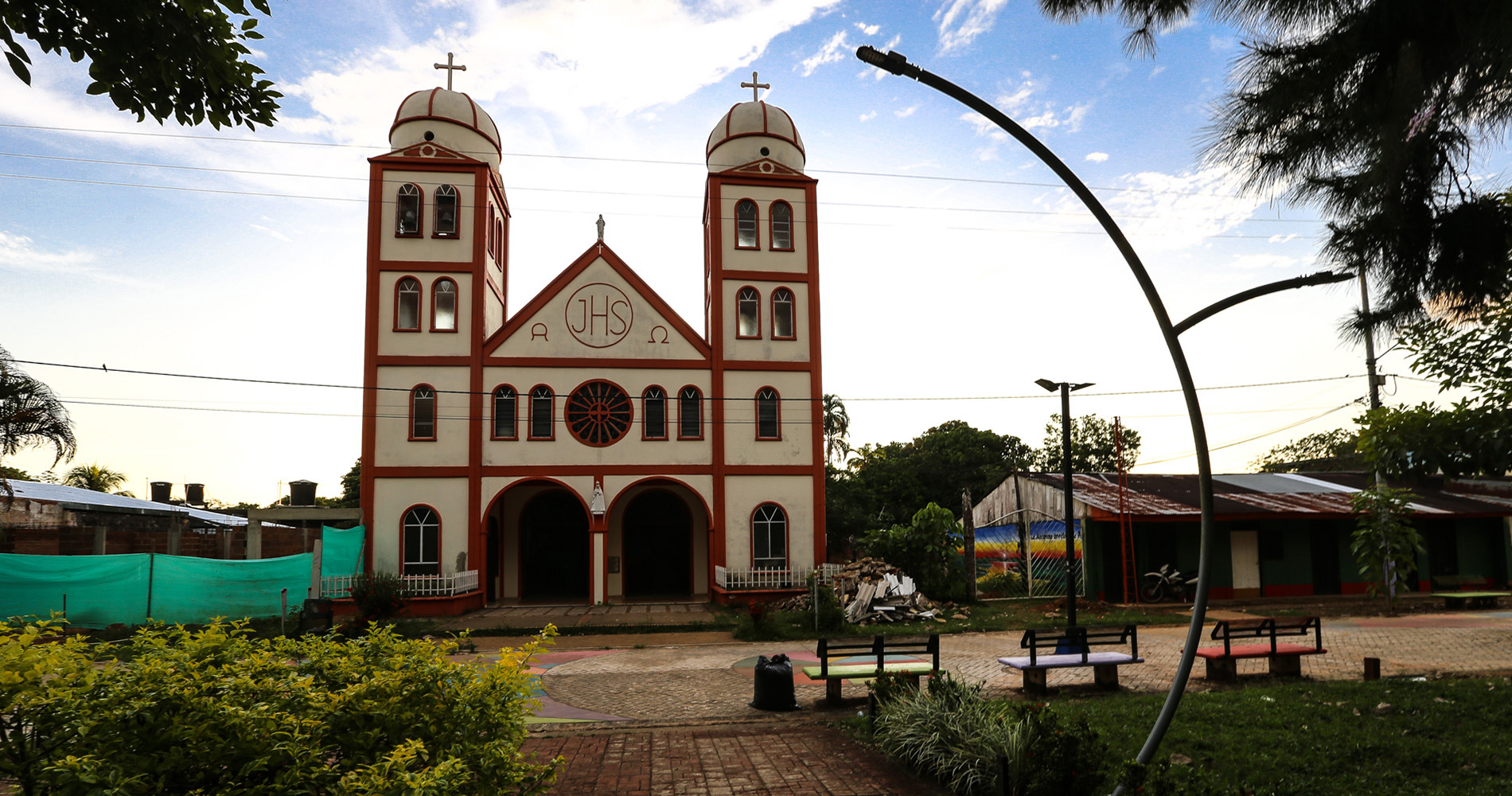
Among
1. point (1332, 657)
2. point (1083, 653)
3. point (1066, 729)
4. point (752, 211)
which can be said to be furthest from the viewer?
point (752, 211)

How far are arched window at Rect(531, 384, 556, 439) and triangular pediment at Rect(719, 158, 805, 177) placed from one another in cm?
879

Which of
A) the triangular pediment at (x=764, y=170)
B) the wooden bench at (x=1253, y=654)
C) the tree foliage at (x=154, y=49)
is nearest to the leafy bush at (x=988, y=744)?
the wooden bench at (x=1253, y=654)

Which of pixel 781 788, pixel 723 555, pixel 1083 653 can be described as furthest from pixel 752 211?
pixel 781 788

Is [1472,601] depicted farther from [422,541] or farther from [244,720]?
[244,720]

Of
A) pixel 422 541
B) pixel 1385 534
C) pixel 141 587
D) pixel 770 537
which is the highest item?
pixel 1385 534

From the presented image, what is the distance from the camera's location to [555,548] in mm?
27797

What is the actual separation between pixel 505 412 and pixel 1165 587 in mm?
19978

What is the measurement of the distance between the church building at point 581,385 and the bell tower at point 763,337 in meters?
0.05

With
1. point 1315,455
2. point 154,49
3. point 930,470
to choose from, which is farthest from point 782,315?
point 1315,455

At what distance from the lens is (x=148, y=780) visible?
368cm

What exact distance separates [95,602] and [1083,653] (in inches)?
760

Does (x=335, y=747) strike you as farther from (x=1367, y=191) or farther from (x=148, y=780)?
(x=1367, y=191)

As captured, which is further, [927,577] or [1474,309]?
[927,577]

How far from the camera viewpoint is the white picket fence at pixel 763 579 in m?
23.6
